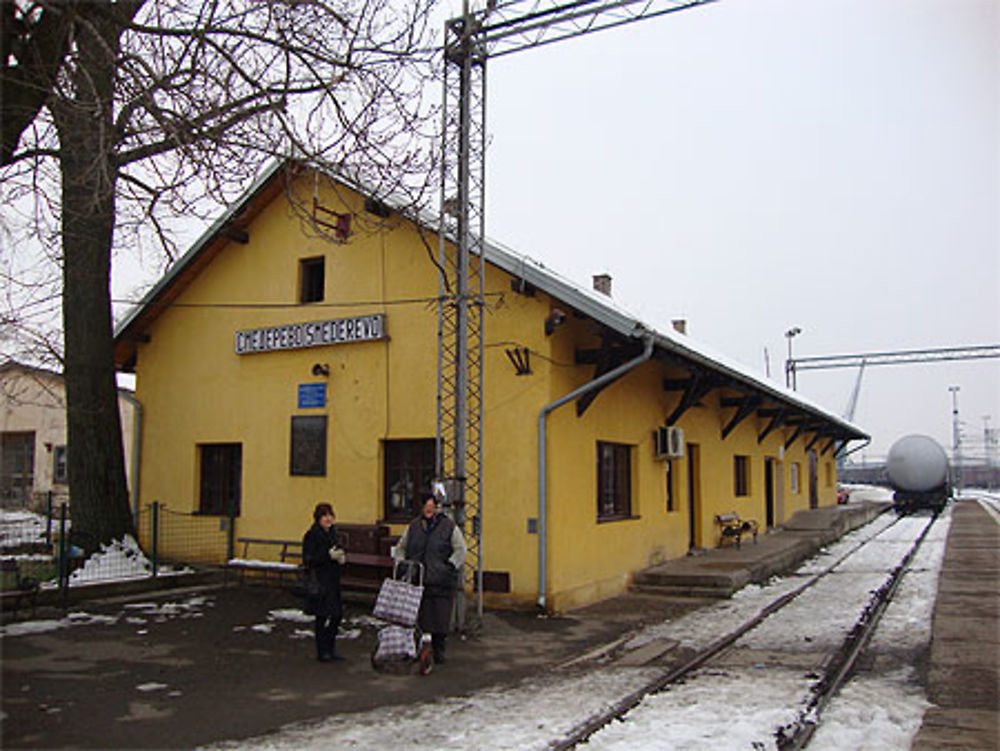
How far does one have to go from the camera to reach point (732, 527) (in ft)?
55.3

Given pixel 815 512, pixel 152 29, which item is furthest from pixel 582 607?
pixel 815 512

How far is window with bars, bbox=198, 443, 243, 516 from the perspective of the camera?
46.3ft

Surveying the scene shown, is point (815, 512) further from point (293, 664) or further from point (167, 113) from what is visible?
A: point (167, 113)

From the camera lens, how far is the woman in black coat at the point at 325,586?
791 cm

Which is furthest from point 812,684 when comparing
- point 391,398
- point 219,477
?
point 219,477

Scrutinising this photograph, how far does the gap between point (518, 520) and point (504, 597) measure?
1.02m

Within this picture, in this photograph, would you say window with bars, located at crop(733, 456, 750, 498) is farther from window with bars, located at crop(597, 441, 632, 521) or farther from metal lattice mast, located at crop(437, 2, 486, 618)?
metal lattice mast, located at crop(437, 2, 486, 618)

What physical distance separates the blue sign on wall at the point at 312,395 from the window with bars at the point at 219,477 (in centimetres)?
179

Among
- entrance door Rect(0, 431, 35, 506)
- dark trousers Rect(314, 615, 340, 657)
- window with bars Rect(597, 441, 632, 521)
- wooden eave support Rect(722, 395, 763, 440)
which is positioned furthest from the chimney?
entrance door Rect(0, 431, 35, 506)

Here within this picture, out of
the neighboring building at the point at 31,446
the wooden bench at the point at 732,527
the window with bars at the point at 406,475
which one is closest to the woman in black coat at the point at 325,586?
the window with bars at the point at 406,475

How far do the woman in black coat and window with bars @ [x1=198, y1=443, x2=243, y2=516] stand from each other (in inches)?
255

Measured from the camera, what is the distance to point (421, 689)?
7.09m

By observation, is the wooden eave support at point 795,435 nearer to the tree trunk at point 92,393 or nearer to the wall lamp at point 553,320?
the wall lamp at point 553,320

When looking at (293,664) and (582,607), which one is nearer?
(293,664)
